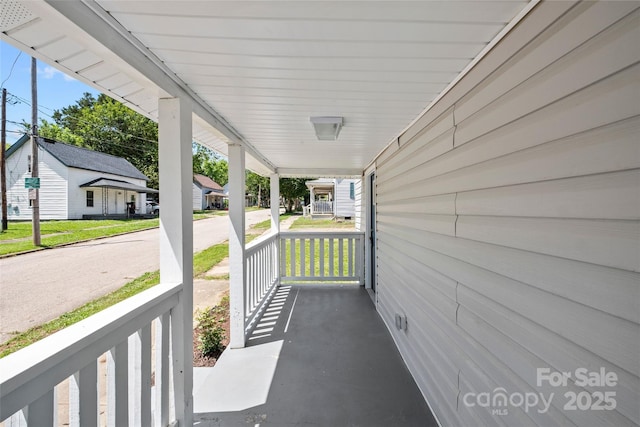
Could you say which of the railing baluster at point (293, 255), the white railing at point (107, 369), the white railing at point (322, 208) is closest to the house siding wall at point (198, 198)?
the white railing at point (322, 208)

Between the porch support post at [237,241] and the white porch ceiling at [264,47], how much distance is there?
0.89m

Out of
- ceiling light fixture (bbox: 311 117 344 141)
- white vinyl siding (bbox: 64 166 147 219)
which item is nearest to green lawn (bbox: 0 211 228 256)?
white vinyl siding (bbox: 64 166 147 219)

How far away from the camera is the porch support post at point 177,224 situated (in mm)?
1618

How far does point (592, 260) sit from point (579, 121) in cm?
42

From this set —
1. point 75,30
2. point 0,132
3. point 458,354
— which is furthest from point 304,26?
point 0,132

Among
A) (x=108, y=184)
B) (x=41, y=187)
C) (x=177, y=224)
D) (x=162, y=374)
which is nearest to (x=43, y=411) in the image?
(x=162, y=374)

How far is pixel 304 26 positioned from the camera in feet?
3.65

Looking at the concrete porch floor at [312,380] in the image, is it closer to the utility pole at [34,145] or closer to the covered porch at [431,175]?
the covered porch at [431,175]

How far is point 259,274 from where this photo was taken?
13.1ft

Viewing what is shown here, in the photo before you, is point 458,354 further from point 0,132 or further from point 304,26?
point 0,132

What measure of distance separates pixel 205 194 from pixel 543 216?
104ft

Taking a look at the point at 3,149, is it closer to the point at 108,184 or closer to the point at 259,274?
the point at 259,274

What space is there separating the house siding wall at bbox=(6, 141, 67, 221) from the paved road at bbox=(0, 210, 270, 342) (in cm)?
82

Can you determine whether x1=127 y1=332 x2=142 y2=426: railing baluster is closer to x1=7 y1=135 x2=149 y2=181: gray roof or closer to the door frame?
the door frame
